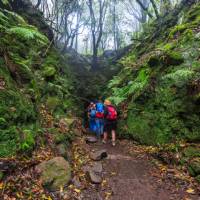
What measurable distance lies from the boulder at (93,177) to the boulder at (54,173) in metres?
0.64

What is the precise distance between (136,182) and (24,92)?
4300mm

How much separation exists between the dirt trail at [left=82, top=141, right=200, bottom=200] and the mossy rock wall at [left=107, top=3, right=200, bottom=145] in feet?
4.19

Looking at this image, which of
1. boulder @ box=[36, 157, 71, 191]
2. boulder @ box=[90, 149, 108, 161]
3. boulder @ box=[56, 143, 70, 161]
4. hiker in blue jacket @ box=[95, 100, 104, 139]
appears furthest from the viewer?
hiker in blue jacket @ box=[95, 100, 104, 139]

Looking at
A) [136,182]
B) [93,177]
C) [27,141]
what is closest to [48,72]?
[27,141]

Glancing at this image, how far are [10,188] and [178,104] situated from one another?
6130mm

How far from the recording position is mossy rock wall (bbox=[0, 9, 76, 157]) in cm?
547

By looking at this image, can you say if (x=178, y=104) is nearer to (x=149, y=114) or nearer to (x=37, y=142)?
(x=149, y=114)

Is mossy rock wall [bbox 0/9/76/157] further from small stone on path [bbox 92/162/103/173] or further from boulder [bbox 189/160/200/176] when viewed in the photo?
boulder [bbox 189/160/200/176]

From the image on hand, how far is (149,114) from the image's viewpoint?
9.31 m

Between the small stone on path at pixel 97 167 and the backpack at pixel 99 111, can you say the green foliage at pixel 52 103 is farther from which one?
the small stone on path at pixel 97 167

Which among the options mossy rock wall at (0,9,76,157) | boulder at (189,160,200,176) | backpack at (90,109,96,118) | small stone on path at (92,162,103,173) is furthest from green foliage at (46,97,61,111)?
boulder at (189,160,200,176)

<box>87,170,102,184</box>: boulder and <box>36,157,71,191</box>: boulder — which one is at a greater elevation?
<box>36,157,71,191</box>: boulder

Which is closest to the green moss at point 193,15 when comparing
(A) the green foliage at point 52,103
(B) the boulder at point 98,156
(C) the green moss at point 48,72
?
(C) the green moss at point 48,72

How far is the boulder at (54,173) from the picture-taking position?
5.18 m
